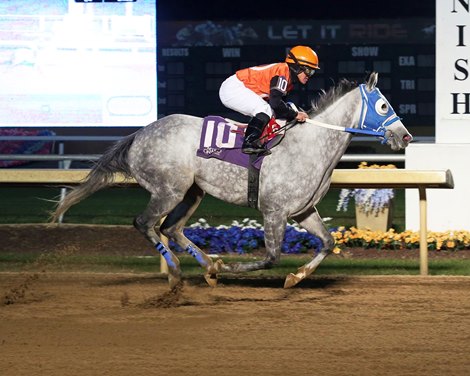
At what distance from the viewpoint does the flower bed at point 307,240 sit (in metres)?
10.5

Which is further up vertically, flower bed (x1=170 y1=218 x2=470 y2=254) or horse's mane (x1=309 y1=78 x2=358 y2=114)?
horse's mane (x1=309 y1=78 x2=358 y2=114)

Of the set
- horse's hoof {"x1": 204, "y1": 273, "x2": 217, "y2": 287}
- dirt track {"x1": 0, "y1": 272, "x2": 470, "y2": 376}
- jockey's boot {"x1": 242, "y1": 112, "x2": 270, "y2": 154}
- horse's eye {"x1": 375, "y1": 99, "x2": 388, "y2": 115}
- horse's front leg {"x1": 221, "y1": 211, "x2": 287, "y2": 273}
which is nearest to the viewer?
dirt track {"x1": 0, "y1": 272, "x2": 470, "y2": 376}

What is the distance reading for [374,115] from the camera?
7902 millimetres

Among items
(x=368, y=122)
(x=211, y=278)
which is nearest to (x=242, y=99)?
(x=368, y=122)

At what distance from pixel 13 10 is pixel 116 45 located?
116cm

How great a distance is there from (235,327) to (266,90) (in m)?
1.93

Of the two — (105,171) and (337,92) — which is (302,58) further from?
(105,171)

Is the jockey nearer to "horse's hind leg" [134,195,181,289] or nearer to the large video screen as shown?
"horse's hind leg" [134,195,181,289]

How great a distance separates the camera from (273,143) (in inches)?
307

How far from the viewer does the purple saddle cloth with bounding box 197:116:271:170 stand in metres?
7.84

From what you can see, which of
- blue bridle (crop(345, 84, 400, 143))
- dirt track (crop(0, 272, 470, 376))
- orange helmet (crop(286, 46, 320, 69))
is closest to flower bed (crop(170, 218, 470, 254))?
dirt track (crop(0, 272, 470, 376))

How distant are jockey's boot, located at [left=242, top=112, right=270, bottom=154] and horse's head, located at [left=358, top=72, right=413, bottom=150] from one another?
69cm

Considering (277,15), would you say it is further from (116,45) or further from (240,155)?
(240,155)

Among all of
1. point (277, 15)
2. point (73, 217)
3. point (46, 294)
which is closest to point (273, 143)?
point (46, 294)
